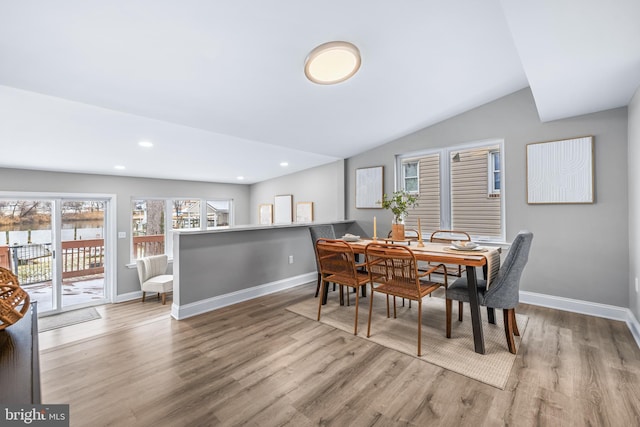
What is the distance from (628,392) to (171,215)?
6.56 meters

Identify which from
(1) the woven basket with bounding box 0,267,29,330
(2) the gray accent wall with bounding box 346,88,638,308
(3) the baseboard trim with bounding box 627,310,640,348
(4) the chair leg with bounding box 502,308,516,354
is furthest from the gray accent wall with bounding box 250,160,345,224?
(1) the woven basket with bounding box 0,267,29,330

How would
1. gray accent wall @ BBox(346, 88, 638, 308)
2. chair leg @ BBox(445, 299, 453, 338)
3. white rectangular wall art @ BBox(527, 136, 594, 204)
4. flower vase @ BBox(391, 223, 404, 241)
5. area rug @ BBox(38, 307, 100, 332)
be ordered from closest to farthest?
chair leg @ BBox(445, 299, 453, 338) < gray accent wall @ BBox(346, 88, 638, 308) < white rectangular wall art @ BBox(527, 136, 594, 204) < flower vase @ BBox(391, 223, 404, 241) < area rug @ BBox(38, 307, 100, 332)

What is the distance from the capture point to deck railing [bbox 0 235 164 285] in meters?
4.39

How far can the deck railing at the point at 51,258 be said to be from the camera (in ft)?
14.4

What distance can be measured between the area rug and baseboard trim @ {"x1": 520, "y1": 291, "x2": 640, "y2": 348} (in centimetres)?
594

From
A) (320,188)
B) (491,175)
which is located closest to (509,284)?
(491,175)

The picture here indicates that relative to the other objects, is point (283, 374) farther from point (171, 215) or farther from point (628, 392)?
point (171, 215)

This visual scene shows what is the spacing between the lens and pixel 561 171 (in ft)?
10.2

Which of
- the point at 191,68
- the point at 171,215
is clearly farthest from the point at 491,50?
the point at 171,215

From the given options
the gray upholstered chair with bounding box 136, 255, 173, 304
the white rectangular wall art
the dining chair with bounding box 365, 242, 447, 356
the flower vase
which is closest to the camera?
the dining chair with bounding box 365, 242, 447, 356

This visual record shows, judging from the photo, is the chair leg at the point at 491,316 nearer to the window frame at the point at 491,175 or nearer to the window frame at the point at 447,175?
the window frame at the point at 447,175

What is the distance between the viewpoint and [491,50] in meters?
2.50

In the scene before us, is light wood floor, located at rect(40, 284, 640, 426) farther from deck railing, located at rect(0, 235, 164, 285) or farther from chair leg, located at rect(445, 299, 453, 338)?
deck railing, located at rect(0, 235, 164, 285)

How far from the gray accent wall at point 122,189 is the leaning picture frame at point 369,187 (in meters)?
3.22
